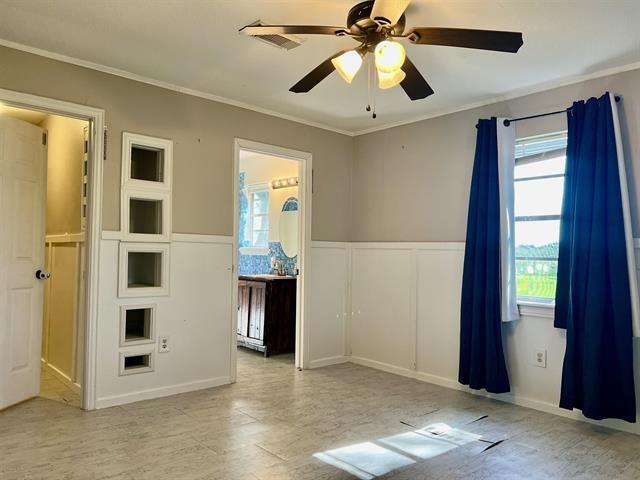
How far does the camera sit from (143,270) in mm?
3768

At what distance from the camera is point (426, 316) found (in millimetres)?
4316

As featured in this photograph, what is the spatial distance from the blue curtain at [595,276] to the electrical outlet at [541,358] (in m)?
0.27

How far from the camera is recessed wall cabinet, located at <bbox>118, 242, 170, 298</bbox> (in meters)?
3.46

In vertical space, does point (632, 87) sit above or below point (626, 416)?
above

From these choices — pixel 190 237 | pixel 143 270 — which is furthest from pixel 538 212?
pixel 143 270

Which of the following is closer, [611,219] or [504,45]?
[504,45]

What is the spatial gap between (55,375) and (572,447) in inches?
157

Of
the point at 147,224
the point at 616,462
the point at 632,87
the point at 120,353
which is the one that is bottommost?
the point at 616,462

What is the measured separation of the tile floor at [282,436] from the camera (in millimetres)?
2449

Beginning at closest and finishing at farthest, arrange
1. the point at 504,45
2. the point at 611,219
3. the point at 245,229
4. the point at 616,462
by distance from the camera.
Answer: the point at 504,45 → the point at 616,462 → the point at 611,219 → the point at 245,229

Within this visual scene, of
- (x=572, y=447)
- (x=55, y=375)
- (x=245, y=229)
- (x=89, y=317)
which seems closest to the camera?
(x=572, y=447)

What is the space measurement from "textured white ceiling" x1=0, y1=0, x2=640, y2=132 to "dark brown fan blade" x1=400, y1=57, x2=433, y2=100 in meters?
0.31

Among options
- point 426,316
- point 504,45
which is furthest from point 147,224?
point 504,45

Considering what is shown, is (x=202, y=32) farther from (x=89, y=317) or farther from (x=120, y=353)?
(x=120, y=353)
